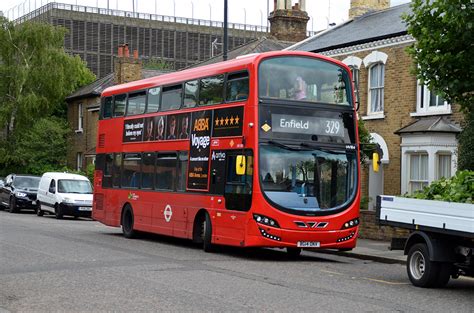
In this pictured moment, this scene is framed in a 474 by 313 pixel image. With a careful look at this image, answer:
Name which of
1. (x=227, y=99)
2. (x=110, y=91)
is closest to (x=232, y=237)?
(x=227, y=99)

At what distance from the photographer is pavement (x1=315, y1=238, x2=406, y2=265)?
19.4 meters

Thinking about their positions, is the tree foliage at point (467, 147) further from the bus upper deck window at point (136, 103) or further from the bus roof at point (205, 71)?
the bus upper deck window at point (136, 103)

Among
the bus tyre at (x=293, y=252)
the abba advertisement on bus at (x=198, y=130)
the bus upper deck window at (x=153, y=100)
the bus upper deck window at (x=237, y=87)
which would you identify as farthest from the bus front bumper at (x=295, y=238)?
the bus upper deck window at (x=153, y=100)

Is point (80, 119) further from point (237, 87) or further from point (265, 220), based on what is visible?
point (265, 220)

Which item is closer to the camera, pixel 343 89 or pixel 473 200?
pixel 473 200

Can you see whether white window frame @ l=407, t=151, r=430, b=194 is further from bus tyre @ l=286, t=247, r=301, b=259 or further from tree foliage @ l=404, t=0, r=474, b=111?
tree foliage @ l=404, t=0, r=474, b=111

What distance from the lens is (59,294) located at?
12.2 m

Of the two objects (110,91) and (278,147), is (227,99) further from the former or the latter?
(110,91)

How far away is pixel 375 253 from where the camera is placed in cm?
2052

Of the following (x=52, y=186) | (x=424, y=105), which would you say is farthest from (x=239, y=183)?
(x=52, y=186)

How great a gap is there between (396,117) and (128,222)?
915 cm

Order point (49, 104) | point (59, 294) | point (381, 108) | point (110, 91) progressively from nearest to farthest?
point (59, 294)
point (110, 91)
point (381, 108)
point (49, 104)

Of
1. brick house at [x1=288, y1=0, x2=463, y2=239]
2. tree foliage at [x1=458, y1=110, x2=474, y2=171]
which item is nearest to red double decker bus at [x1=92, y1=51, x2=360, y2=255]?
tree foliage at [x1=458, y1=110, x2=474, y2=171]

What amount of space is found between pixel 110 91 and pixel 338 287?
1381 centimetres
